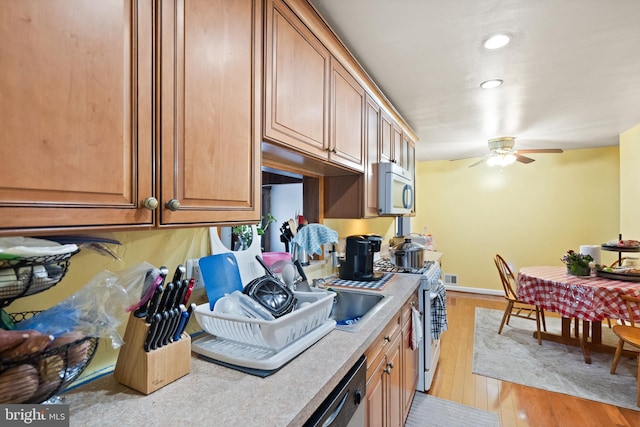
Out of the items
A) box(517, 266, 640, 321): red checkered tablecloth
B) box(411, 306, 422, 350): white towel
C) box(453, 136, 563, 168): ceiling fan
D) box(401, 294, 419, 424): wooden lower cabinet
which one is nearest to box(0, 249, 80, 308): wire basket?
box(401, 294, 419, 424): wooden lower cabinet

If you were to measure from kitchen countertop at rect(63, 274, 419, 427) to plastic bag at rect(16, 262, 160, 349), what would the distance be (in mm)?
154

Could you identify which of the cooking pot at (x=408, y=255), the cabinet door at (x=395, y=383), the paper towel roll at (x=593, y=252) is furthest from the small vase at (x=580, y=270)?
the cabinet door at (x=395, y=383)

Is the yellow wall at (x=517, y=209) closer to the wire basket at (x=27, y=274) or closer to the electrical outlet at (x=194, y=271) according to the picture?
the electrical outlet at (x=194, y=271)

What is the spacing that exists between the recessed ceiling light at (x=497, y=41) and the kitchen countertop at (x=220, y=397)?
178 cm

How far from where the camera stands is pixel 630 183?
11.1ft

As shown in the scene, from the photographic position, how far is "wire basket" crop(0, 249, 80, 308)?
1.75ft

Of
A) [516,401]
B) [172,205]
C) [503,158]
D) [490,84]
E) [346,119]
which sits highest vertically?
[490,84]

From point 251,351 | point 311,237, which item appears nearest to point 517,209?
point 311,237

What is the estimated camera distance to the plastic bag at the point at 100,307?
0.63 meters

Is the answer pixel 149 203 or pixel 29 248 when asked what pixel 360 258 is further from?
pixel 29 248

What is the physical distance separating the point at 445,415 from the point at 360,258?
1.25 metres

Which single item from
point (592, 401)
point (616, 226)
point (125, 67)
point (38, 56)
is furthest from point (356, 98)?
point (616, 226)

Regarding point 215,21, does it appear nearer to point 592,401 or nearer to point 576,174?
point 592,401

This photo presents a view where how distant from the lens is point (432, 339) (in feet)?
7.70
